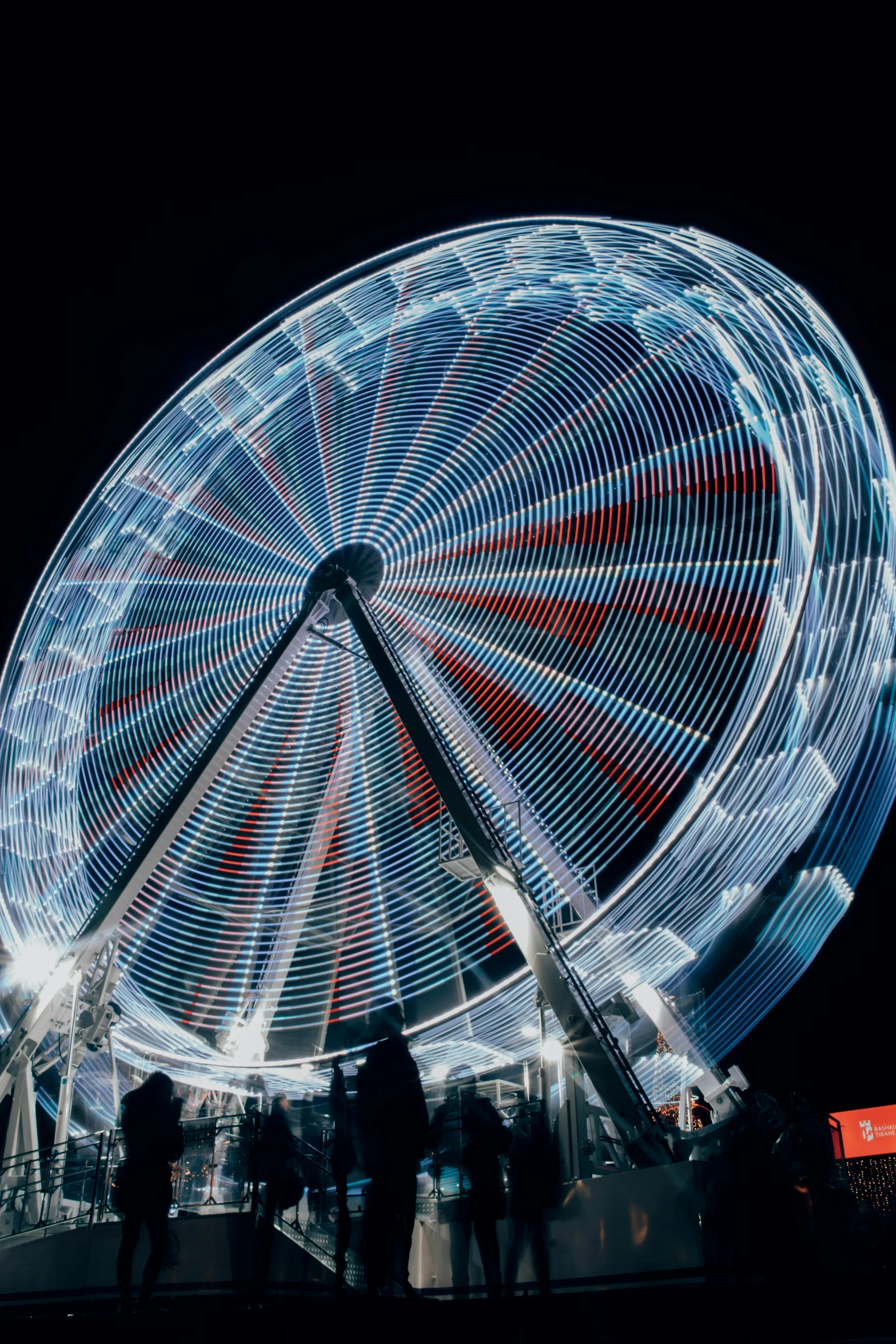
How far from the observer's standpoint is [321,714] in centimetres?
1839

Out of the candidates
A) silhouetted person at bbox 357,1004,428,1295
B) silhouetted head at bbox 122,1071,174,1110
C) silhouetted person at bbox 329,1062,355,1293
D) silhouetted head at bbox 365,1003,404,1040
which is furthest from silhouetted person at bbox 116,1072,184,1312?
silhouetted head at bbox 365,1003,404,1040

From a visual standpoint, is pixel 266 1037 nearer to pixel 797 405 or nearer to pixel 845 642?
pixel 845 642

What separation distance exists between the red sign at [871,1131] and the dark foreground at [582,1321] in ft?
74.6

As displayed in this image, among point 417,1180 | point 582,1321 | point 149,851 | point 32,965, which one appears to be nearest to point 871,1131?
point 149,851

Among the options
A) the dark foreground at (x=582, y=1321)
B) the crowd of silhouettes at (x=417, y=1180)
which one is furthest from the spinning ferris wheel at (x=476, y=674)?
the dark foreground at (x=582, y=1321)

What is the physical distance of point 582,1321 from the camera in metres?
5.19

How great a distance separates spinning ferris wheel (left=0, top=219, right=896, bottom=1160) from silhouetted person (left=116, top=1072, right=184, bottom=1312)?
4.36 metres

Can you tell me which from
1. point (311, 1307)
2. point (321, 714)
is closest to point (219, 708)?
point (321, 714)

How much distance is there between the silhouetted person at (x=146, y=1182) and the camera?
6.39 meters

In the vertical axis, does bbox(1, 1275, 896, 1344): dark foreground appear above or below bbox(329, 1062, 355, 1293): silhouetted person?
below

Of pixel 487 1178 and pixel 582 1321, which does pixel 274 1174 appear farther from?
pixel 582 1321

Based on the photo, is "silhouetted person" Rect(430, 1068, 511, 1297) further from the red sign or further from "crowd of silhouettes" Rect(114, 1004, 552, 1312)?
the red sign

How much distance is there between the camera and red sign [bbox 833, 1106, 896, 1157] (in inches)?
1003

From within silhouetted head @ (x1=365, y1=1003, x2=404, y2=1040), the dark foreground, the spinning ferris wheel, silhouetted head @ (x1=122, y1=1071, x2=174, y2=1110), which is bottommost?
the dark foreground
